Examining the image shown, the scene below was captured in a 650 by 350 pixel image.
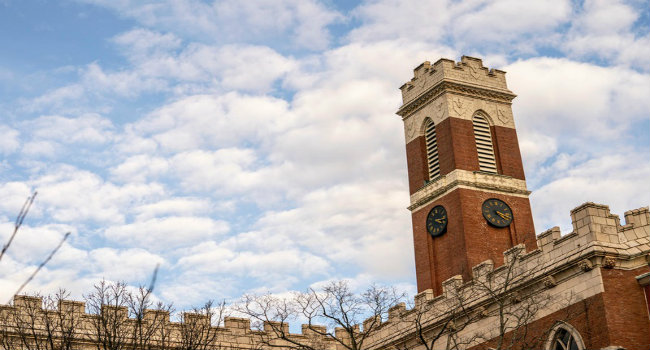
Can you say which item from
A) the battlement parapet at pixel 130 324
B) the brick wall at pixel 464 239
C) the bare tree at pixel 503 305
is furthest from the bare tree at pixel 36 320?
the brick wall at pixel 464 239

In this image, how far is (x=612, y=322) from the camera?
24.5m

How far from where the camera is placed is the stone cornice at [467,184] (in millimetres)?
43237

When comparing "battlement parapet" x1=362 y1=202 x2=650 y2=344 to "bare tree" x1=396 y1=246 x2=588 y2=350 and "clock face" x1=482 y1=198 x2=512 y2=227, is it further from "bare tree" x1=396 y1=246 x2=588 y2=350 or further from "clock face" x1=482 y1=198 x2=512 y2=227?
"clock face" x1=482 y1=198 x2=512 y2=227

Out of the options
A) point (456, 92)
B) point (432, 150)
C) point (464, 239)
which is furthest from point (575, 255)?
point (456, 92)

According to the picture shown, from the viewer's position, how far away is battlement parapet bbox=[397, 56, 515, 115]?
4628 cm

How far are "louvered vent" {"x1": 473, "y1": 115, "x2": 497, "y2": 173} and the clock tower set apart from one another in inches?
2.1

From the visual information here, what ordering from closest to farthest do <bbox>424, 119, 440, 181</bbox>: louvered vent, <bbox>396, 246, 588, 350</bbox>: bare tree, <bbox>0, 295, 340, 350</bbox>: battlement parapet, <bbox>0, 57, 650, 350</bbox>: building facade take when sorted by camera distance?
<bbox>0, 57, 650, 350</bbox>: building facade → <bbox>396, 246, 588, 350</bbox>: bare tree → <bbox>0, 295, 340, 350</bbox>: battlement parapet → <bbox>424, 119, 440, 181</bbox>: louvered vent

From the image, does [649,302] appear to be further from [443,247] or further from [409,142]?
[409,142]

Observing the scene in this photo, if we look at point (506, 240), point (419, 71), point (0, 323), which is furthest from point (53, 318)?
point (419, 71)

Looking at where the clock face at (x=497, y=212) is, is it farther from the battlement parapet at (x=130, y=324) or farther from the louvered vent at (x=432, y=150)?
the battlement parapet at (x=130, y=324)

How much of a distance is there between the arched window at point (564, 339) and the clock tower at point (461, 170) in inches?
553

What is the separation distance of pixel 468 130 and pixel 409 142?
3867 millimetres

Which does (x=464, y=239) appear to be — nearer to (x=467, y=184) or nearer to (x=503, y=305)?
(x=467, y=184)

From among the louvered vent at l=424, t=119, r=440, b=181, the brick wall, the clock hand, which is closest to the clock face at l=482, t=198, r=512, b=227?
the clock hand
